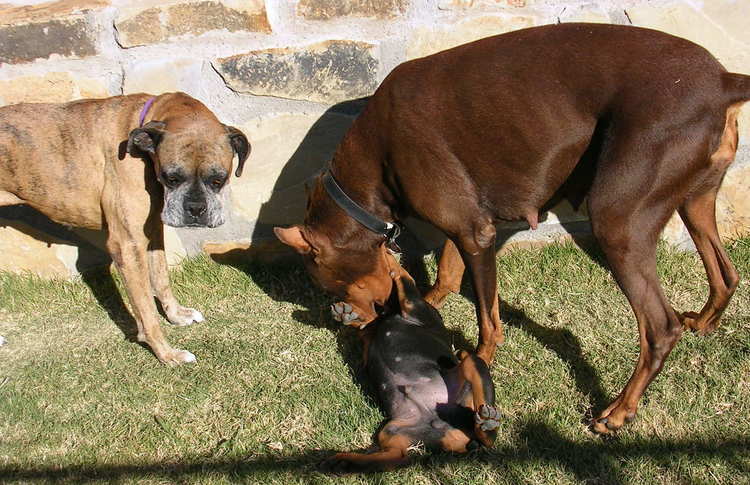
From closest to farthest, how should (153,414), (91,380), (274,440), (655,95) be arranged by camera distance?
1. (655,95)
2. (274,440)
3. (153,414)
4. (91,380)

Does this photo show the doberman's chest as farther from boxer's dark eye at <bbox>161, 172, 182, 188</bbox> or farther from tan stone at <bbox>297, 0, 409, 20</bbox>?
tan stone at <bbox>297, 0, 409, 20</bbox>

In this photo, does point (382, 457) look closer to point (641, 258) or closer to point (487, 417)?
point (487, 417)

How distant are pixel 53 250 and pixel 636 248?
3.56 meters

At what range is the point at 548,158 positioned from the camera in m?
3.07

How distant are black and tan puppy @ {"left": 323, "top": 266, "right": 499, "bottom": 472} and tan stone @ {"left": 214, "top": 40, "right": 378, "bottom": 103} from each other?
126 centimetres

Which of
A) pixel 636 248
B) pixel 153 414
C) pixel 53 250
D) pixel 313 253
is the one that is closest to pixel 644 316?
pixel 636 248

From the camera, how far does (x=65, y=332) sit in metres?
4.20

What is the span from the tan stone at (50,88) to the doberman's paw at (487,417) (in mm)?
2808

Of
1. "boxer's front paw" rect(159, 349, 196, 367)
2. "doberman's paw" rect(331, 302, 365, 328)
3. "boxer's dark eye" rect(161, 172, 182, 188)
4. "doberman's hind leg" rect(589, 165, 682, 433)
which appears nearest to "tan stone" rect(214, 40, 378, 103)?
"boxer's dark eye" rect(161, 172, 182, 188)

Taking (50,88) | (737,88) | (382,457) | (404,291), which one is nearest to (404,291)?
(404,291)

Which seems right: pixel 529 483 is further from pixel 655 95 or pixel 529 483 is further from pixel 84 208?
pixel 84 208

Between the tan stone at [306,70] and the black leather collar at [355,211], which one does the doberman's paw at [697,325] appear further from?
the tan stone at [306,70]

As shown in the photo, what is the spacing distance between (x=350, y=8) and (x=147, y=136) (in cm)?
132

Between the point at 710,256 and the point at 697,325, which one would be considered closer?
the point at 710,256
